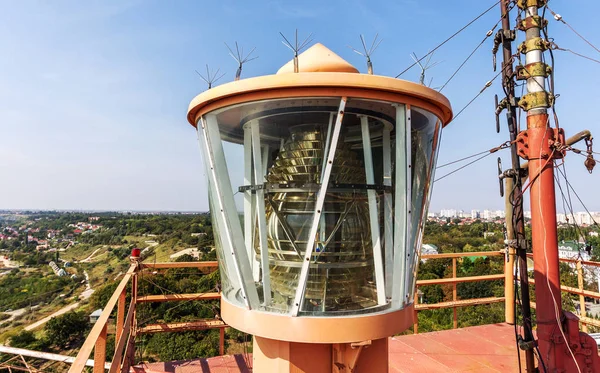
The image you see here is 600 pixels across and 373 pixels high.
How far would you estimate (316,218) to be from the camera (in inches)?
88.5

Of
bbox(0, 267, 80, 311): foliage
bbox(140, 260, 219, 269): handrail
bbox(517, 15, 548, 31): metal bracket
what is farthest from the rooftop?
bbox(0, 267, 80, 311): foliage

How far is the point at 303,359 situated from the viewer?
7.71 feet

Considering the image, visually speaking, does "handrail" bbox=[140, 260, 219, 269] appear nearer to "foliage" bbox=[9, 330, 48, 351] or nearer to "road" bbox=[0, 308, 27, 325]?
"foliage" bbox=[9, 330, 48, 351]

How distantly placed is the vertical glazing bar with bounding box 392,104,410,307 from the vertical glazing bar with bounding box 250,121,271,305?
0.84 m

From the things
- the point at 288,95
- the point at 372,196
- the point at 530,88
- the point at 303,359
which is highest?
the point at 530,88

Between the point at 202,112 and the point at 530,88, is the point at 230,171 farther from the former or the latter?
the point at 530,88

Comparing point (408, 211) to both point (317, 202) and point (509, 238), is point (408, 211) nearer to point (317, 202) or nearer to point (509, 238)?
point (317, 202)

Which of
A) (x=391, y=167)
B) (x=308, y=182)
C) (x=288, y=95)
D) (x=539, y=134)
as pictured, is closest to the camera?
(x=288, y=95)

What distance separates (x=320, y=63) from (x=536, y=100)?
7.51 feet

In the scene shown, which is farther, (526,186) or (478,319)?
(478,319)

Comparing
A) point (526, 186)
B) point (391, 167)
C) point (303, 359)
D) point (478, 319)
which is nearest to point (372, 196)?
point (391, 167)

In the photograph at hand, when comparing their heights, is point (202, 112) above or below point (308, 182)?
above

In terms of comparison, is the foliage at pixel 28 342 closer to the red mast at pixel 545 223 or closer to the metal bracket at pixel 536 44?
the red mast at pixel 545 223

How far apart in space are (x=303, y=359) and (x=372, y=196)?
1146 mm
